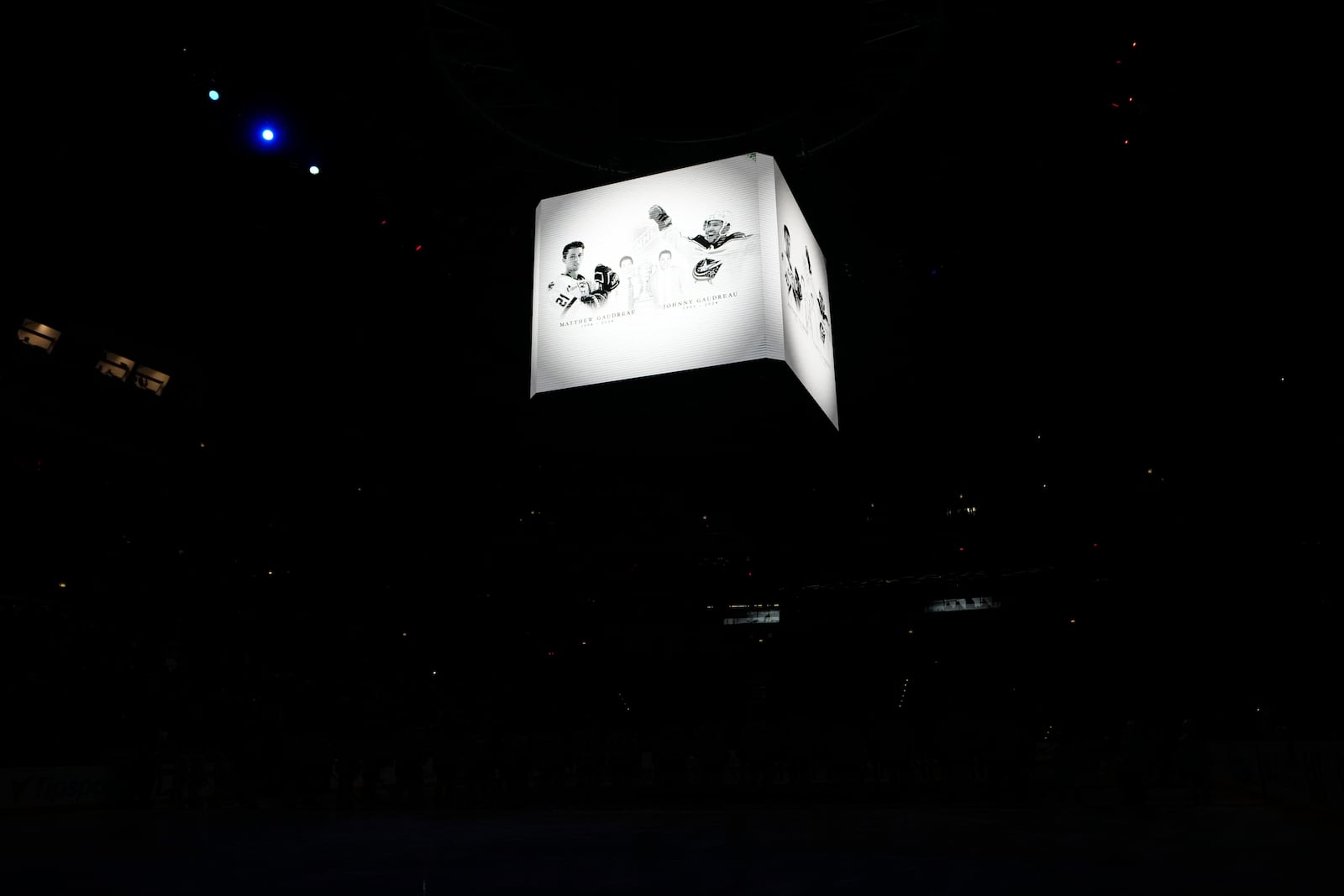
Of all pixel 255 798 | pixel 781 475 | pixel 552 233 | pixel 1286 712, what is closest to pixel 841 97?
pixel 552 233

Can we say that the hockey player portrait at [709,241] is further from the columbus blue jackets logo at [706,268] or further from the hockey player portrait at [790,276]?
the hockey player portrait at [790,276]

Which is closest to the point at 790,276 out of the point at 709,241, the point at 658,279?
the point at 709,241

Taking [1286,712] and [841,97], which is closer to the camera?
[841,97]

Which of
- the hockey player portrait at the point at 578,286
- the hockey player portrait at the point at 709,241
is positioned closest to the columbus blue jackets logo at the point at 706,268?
the hockey player portrait at the point at 709,241

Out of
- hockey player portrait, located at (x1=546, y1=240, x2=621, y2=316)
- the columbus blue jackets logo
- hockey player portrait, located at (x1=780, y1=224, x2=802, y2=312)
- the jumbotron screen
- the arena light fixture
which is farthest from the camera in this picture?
the arena light fixture

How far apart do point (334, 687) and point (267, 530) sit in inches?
125

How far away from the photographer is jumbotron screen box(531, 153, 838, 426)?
18.1 feet

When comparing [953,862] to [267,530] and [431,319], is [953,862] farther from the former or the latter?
[267,530]

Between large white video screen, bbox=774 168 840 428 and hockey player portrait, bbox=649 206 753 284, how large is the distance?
0.34m

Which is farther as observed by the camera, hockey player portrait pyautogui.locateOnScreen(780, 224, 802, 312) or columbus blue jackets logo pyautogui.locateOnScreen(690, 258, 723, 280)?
hockey player portrait pyautogui.locateOnScreen(780, 224, 802, 312)

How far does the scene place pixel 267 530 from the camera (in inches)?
551

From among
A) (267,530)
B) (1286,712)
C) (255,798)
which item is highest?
(267,530)

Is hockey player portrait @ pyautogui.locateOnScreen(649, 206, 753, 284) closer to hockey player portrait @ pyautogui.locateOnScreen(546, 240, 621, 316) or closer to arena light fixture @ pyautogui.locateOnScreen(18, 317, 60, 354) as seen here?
hockey player portrait @ pyautogui.locateOnScreen(546, 240, 621, 316)

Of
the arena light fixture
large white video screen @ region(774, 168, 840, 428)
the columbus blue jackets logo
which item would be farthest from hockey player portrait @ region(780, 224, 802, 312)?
the arena light fixture
